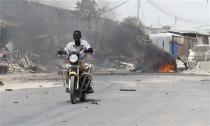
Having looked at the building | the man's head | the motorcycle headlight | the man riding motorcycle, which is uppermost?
the building

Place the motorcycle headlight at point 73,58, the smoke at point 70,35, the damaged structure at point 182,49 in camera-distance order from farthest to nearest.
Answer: the damaged structure at point 182,49, the smoke at point 70,35, the motorcycle headlight at point 73,58

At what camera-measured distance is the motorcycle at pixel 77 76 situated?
11352mm

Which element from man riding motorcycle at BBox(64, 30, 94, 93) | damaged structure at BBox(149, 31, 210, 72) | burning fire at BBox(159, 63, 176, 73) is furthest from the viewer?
damaged structure at BBox(149, 31, 210, 72)

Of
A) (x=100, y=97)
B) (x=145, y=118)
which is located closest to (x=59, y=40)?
(x=100, y=97)

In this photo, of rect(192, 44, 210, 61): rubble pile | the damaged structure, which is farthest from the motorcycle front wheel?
rect(192, 44, 210, 61): rubble pile

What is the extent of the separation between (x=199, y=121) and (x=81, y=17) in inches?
1438

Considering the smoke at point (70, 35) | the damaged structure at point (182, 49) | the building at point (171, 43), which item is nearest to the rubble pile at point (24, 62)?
the smoke at point (70, 35)

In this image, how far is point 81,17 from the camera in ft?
146

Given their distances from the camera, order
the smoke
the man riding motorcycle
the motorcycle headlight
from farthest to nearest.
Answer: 1. the smoke
2. the man riding motorcycle
3. the motorcycle headlight

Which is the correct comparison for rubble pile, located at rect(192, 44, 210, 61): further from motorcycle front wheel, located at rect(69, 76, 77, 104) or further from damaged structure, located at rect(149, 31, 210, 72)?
motorcycle front wheel, located at rect(69, 76, 77, 104)

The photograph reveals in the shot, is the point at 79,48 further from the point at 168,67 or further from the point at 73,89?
the point at 168,67

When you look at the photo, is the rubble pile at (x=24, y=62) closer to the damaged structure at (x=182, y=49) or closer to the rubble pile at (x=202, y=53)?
the damaged structure at (x=182, y=49)

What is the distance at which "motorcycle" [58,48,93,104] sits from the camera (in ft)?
37.2

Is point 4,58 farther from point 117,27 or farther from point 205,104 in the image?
point 205,104
